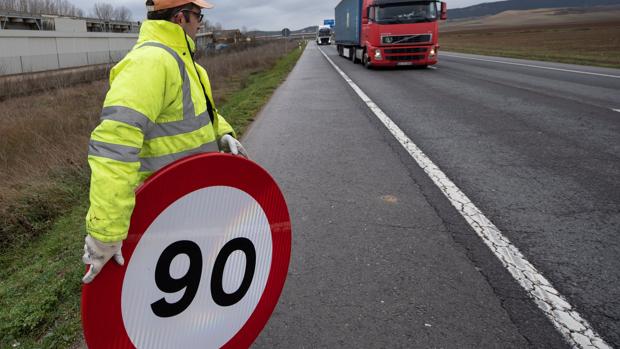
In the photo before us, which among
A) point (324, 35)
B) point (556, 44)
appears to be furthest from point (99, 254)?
point (324, 35)

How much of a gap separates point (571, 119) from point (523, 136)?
5.88 feet

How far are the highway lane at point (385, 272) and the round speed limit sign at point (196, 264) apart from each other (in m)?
0.68

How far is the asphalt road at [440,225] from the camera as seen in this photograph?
2.42 metres

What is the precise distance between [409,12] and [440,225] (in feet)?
→ 48.5

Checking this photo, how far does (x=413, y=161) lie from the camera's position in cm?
546

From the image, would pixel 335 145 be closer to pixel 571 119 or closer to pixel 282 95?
pixel 571 119

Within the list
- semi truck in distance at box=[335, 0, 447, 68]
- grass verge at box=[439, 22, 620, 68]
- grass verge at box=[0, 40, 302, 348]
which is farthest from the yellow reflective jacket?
grass verge at box=[439, 22, 620, 68]

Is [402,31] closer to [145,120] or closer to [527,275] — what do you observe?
[527,275]

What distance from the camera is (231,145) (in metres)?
2.11

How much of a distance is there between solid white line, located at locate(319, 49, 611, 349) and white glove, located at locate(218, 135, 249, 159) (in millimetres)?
1882

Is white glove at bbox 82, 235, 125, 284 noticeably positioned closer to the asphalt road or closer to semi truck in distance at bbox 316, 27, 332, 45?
the asphalt road

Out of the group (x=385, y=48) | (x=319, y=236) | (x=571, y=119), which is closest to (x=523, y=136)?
(x=571, y=119)

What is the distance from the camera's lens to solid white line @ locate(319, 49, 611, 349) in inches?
90.1

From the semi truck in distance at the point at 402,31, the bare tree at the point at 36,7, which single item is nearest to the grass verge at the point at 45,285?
the semi truck in distance at the point at 402,31
